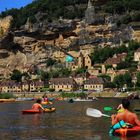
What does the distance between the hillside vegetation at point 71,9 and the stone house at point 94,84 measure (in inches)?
1149

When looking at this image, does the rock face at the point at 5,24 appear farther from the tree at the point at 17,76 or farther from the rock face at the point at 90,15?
the rock face at the point at 90,15

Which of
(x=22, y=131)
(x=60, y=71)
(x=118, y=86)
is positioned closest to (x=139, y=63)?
(x=118, y=86)

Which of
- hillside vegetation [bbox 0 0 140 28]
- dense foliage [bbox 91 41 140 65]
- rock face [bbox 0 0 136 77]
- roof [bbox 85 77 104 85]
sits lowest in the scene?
roof [bbox 85 77 104 85]

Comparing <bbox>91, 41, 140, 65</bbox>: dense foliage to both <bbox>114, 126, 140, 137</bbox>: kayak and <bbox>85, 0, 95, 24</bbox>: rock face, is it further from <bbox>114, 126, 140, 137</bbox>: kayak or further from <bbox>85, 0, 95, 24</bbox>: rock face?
<bbox>114, 126, 140, 137</bbox>: kayak

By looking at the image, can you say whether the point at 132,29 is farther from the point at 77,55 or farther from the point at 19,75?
the point at 19,75

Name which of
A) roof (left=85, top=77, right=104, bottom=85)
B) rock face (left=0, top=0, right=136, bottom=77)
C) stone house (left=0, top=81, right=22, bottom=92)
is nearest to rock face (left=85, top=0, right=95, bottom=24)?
rock face (left=0, top=0, right=136, bottom=77)

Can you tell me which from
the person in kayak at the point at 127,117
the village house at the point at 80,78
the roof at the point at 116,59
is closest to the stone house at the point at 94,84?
the village house at the point at 80,78

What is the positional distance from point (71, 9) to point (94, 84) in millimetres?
49175

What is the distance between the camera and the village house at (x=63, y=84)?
485ft

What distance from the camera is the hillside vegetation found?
173625 millimetres

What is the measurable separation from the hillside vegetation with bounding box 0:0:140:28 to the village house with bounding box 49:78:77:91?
3098 centimetres

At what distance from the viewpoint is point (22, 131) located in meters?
32.3

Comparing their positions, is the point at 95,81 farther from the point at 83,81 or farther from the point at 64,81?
the point at 64,81

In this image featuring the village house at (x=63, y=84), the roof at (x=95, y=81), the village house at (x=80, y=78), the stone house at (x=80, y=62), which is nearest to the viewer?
the roof at (x=95, y=81)
